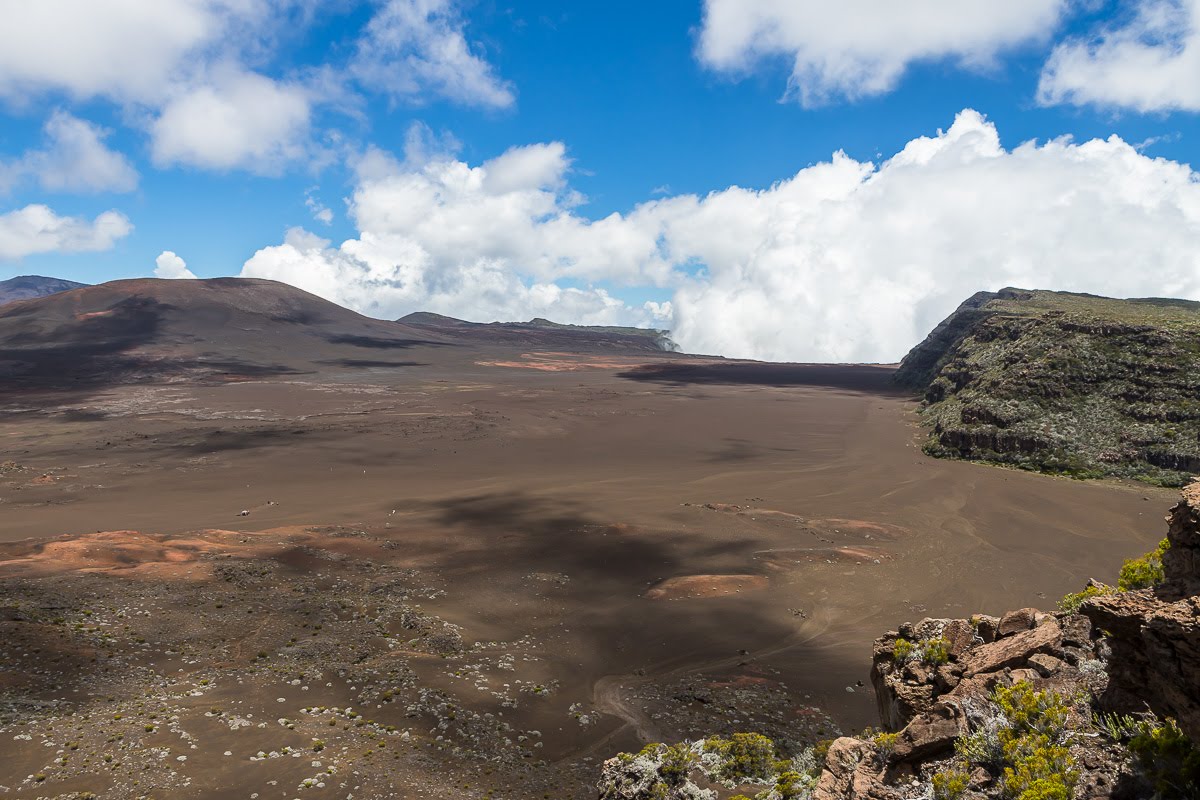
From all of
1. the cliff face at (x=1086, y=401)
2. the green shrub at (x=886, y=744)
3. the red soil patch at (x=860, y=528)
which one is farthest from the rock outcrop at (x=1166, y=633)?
the cliff face at (x=1086, y=401)

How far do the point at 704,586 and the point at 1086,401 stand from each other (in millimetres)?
42786

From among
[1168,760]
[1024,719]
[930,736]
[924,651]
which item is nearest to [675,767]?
[930,736]

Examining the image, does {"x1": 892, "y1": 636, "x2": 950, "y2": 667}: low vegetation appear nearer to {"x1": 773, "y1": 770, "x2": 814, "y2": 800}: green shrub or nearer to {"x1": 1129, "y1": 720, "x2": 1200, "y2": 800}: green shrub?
{"x1": 773, "y1": 770, "x2": 814, "y2": 800}: green shrub

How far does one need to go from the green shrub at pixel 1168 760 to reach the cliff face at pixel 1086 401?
44640 millimetres

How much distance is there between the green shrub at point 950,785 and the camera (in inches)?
281

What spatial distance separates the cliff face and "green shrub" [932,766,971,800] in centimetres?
4486

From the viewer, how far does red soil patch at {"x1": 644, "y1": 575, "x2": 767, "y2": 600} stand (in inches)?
955

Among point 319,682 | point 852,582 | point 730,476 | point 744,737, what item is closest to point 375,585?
point 319,682

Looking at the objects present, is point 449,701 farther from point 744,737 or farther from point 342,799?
point 744,737

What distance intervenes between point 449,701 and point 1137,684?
48.0 ft

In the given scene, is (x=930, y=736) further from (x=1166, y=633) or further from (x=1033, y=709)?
(x=1166, y=633)

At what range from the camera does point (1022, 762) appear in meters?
6.89

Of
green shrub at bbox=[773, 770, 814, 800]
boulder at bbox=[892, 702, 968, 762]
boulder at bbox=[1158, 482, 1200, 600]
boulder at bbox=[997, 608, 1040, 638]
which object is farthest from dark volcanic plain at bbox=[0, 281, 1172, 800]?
boulder at bbox=[1158, 482, 1200, 600]

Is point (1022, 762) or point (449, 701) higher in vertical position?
point (1022, 762)
